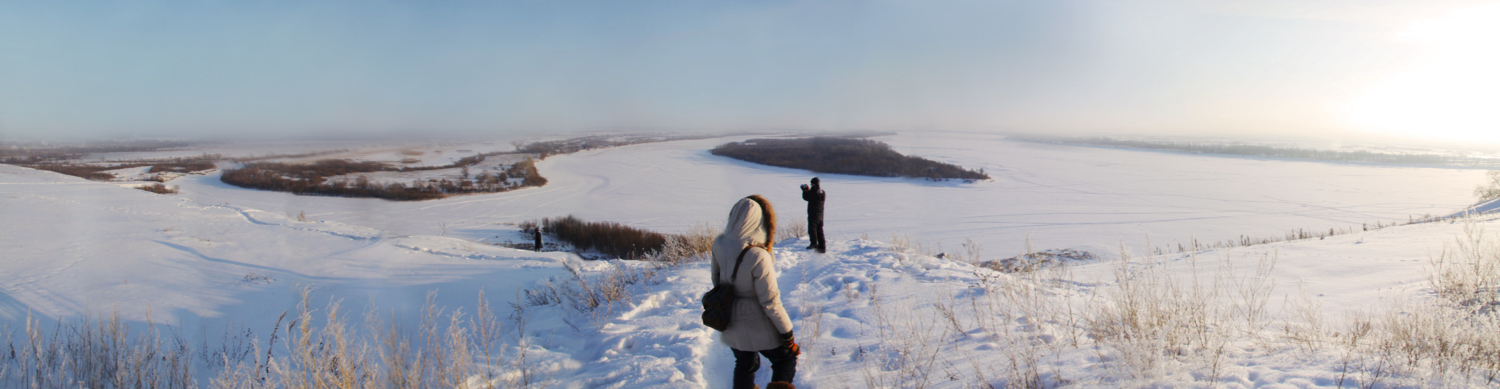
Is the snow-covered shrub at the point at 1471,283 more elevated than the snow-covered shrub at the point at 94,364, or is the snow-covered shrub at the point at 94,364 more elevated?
the snow-covered shrub at the point at 1471,283

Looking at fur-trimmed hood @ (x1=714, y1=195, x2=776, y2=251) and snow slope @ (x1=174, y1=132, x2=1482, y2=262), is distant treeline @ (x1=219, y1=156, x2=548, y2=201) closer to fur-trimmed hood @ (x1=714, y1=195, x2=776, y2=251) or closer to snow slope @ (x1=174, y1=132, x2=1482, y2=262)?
snow slope @ (x1=174, y1=132, x2=1482, y2=262)

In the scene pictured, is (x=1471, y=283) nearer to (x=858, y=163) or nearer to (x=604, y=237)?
(x=604, y=237)

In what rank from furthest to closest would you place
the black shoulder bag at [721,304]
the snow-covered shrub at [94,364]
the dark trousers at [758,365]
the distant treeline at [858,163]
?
the distant treeline at [858,163] < the snow-covered shrub at [94,364] < the dark trousers at [758,365] < the black shoulder bag at [721,304]

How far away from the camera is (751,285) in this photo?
230 cm

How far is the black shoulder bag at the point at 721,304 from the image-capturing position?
7.44ft

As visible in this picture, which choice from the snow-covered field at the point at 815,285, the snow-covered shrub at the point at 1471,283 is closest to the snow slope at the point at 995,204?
the snow-covered field at the point at 815,285

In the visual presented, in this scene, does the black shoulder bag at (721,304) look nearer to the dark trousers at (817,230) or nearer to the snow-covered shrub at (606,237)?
the dark trousers at (817,230)

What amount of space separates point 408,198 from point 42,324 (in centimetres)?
1769

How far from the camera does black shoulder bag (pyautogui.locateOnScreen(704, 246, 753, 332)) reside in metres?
2.27

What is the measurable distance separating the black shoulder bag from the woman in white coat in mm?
15

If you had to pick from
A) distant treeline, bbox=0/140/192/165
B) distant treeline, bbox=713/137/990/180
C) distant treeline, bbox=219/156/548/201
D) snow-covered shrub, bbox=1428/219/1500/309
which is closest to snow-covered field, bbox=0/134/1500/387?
snow-covered shrub, bbox=1428/219/1500/309

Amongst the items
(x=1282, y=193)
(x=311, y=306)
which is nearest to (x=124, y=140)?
(x=311, y=306)

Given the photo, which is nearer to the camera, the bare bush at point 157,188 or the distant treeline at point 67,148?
the distant treeline at point 67,148

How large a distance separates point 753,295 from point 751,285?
0.06 m
